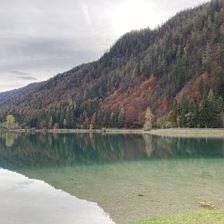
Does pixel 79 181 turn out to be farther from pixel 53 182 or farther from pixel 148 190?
pixel 148 190

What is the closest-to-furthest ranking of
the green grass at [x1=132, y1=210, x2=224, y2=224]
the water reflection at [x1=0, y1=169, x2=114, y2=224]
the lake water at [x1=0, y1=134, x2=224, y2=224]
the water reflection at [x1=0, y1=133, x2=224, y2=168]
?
1. the green grass at [x1=132, y1=210, x2=224, y2=224]
2. the water reflection at [x1=0, y1=169, x2=114, y2=224]
3. the lake water at [x1=0, y1=134, x2=224, y2=224]
4. the water reflection at [x1=0, y1=133, x2=224, y2=168]

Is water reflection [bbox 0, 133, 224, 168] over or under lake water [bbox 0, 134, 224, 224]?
over

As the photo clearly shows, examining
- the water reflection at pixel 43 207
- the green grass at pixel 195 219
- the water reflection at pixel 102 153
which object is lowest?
the water reflection at pixel 43 207

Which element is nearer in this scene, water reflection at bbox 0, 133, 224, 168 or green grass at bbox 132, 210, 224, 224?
green grass at bbox 132, 210, 224, 224

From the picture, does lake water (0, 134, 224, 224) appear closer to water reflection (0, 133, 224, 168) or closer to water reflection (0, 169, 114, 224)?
water reflection (0, 169, 114, 224)

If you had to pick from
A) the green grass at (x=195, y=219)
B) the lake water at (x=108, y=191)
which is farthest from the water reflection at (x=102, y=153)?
the green grass at (x=195, y=219)

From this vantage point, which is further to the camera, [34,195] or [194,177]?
[194,177]

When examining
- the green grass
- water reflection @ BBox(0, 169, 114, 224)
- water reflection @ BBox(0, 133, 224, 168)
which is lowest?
water reflection @ BBox(0, 169, 114, 224)

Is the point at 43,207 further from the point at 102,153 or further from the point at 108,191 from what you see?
the point at 102,153

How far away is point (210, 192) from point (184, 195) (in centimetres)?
289

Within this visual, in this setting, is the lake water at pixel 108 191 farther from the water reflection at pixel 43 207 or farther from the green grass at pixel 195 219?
the green grass at pixel 195 219

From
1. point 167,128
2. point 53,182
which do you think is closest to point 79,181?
point 53,182

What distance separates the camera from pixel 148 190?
4250 cm

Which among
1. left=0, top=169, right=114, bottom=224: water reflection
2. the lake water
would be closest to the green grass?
the lake water
